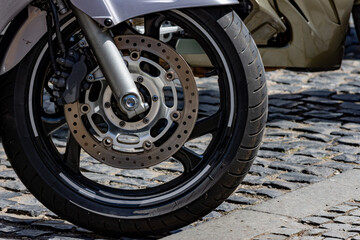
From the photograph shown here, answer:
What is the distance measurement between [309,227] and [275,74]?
14.1ft

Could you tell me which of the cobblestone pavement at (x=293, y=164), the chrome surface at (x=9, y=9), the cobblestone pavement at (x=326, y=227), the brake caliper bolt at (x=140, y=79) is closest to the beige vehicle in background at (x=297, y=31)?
the cobblestone pavement at (x=293, y=164)

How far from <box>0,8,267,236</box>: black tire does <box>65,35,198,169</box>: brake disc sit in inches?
6.7

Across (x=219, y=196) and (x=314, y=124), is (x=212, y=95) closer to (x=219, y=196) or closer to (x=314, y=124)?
(x=314, y=124)

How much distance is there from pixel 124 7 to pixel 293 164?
6.60ft

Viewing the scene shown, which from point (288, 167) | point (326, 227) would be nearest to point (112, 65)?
point (326, 227)

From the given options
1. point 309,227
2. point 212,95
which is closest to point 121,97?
point 309,227

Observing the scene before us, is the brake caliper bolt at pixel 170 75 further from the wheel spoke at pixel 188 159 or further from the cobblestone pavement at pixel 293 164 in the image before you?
the cobblestone pavement at pixel 293 164

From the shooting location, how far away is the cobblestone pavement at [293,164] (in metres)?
4.24

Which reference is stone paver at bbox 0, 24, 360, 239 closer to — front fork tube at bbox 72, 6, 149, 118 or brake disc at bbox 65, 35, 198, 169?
brake disc at bbox 65, 35, 198, 169

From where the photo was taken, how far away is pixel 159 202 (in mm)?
4047

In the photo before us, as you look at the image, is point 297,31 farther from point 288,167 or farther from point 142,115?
point 142,115

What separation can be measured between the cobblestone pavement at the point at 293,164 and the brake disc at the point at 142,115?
0.46 meters

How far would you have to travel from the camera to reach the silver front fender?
12.7 feet

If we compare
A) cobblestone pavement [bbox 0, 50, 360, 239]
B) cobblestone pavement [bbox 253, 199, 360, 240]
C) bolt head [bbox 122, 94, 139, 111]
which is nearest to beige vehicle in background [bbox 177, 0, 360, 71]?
cobblestone pavement [bbox 0, 50, 360, 239]
